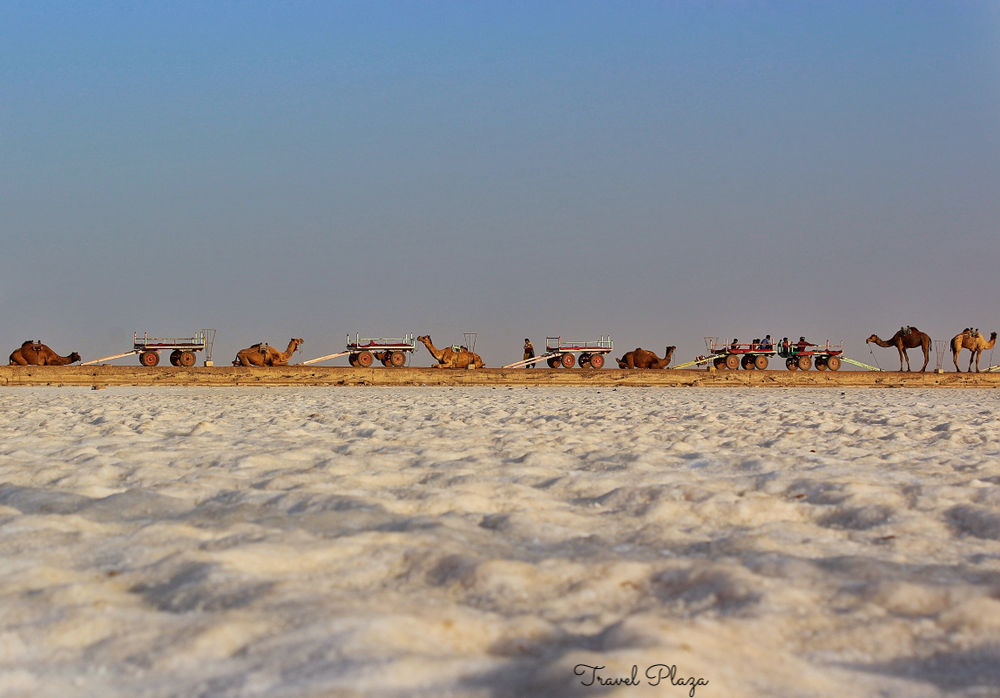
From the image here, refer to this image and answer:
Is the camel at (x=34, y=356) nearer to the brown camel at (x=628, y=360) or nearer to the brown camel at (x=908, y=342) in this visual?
the brown camel at (x=628, y=360)

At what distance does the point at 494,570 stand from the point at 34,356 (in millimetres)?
25777

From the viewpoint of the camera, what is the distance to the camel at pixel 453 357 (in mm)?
26562

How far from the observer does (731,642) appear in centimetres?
240

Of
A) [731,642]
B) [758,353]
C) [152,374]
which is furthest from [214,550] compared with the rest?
[758,353]

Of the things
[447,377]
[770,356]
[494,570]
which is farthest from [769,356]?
[494,570]

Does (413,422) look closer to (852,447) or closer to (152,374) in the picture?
(852,447)

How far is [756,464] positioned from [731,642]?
3.30 m

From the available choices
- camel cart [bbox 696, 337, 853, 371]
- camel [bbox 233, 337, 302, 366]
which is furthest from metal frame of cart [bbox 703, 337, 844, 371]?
camel [bbox 233, 337, 302, 366]

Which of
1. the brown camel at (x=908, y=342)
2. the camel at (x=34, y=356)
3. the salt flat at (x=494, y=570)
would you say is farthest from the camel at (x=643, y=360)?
the salt flat at (x=494, y=570)

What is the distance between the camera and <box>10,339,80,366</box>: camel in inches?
968

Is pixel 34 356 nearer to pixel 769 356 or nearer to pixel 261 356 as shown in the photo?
pixel 261 356

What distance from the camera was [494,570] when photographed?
297cm

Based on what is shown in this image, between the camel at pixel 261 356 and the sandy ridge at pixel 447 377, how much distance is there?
595cm

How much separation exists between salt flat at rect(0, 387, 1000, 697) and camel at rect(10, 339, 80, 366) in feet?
68.8
